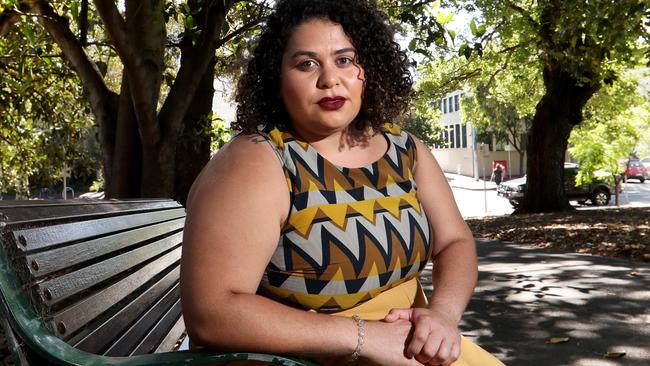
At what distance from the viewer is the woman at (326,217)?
1768 mm

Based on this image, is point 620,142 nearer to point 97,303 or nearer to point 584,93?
point 584,93

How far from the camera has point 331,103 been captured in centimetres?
212

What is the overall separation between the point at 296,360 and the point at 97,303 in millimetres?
767

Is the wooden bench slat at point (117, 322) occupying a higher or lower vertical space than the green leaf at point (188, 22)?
lower

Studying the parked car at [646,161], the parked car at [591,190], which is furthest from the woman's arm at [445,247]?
the parked car at [646,161]

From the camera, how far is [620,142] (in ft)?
108

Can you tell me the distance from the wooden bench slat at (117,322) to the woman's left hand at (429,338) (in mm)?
749

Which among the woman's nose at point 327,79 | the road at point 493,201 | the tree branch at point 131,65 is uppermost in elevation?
the tree branch at point 131,65

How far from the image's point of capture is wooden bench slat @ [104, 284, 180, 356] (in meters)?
2.20

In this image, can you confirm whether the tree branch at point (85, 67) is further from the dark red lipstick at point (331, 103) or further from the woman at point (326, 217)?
the dark red lipstick at point (331, 103)

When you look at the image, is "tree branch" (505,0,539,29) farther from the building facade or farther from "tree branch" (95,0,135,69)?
the building facade

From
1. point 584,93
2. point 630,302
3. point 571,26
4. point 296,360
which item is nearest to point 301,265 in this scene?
point 296,360

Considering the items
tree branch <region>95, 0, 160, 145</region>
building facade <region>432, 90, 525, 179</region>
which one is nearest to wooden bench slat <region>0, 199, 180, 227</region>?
tree branch <region>95, 0, 160, 145</region>

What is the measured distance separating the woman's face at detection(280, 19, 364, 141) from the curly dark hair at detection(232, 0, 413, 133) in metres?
0.03
